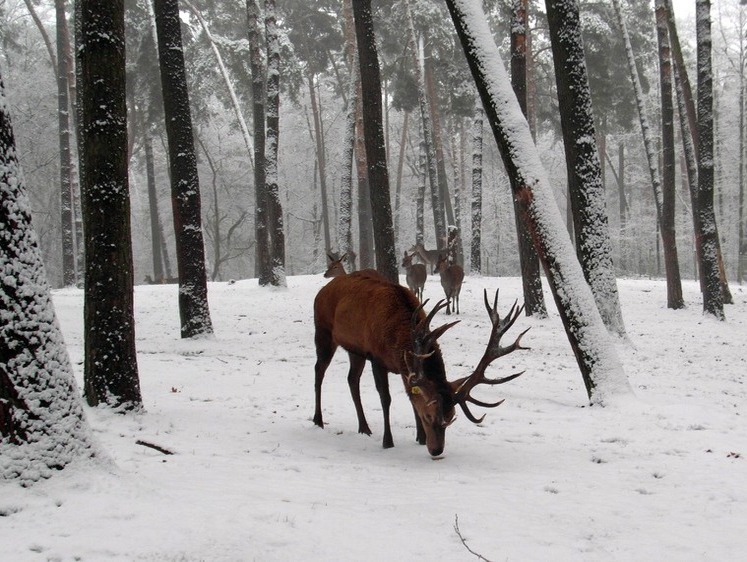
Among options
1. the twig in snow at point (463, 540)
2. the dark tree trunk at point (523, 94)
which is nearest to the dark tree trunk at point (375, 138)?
the dark tree trunk at point (523, 94)

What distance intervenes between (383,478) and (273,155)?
16.1 meters

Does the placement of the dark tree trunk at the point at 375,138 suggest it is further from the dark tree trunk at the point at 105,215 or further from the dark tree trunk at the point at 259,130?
the dark tree trunk at the point at 259,130

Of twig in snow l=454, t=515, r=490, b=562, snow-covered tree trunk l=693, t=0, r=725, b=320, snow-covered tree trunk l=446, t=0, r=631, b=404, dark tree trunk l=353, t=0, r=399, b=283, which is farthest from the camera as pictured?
snow-covered tree trunk l=693, t=0, r=725, b=320

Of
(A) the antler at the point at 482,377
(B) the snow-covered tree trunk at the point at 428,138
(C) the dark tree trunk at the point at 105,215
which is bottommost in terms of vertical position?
(A) the antler at the point at 482,377

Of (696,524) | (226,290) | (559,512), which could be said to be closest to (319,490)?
(559,512)

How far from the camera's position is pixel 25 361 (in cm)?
407

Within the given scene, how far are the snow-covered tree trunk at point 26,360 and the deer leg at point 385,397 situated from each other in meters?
2.89

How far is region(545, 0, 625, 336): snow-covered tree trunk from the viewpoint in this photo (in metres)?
9.06

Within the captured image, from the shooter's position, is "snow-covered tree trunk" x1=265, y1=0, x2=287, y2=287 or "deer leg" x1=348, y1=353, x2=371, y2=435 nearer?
"deer leg" x1=348, y1=353, x2=371, y2=435

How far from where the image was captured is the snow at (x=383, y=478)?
3689 millimetres

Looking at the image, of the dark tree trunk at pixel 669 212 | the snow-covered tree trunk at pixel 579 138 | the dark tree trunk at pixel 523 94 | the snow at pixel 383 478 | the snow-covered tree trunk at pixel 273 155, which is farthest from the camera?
the snow-covered tree trunk at pixel 273 155

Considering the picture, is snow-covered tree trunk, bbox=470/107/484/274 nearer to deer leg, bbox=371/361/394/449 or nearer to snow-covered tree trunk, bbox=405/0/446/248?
snow-covered tree trunk, bbox=405/0/446/248

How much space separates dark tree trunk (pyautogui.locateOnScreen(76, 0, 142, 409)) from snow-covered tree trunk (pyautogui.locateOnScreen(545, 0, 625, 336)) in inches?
226

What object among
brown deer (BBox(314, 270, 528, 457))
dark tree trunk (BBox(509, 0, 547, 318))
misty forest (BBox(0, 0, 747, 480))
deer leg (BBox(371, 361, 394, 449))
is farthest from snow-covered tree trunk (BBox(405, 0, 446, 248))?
deer leg (BBox(371, 361, 394, 449))
